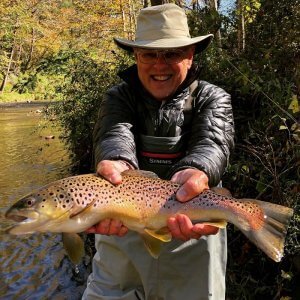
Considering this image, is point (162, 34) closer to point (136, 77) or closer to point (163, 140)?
point (136, 77)

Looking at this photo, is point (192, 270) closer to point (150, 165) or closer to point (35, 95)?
point (150, 165)

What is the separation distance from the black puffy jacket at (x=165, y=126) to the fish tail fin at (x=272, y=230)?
15.1 inches

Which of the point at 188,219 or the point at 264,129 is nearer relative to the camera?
the point at 188,219

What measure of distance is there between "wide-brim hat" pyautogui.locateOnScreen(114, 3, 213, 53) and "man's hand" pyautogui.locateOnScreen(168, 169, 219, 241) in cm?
89

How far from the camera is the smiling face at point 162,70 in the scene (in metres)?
2.90

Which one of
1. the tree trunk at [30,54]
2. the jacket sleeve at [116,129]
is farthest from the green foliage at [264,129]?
the tree trunk at [30,54]

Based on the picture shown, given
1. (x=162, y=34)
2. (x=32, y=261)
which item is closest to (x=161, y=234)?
(x=162, y=34)

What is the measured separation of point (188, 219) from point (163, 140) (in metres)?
0.59

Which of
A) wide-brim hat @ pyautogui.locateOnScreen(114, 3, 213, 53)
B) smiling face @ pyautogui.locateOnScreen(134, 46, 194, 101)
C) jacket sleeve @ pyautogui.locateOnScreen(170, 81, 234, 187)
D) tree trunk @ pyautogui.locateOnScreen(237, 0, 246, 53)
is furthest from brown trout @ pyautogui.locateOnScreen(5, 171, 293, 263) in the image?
tree trunk @ pyautogui.locateOnScreen(237, 0, 246, 53)

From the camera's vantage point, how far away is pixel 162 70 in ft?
9.52

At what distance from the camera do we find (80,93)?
26.8 feet

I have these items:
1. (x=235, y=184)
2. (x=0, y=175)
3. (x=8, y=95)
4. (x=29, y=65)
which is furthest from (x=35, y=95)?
(x=235, y=184)

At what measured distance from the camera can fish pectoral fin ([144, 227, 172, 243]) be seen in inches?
98.9

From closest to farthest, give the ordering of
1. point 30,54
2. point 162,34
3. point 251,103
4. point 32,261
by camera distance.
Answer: point 162,34, point 251,103, point 32,261, point 30,54
